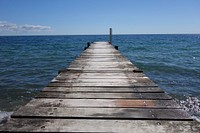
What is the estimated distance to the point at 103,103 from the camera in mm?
3586

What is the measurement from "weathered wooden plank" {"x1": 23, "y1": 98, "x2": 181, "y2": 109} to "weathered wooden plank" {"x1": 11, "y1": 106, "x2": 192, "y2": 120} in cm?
14

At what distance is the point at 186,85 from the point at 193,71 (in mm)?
5566

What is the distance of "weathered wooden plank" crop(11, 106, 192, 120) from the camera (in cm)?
298

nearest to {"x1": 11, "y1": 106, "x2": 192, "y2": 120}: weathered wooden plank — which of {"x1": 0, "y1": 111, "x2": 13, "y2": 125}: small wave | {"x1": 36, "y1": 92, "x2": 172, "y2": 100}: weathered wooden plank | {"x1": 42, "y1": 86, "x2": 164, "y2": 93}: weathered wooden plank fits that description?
{"x1": 36, "y1": 92, "x2": 172, "y2": 100}: weathered wooden plank

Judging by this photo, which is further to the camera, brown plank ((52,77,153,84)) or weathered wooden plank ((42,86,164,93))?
brown plank ((52,77,153,84))

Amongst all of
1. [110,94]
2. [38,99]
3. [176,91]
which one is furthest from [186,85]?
[38,99]

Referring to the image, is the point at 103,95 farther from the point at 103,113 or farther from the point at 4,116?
the point at 4,116

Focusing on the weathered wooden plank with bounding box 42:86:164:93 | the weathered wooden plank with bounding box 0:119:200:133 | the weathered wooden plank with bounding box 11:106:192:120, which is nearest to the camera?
the weathered wooden plank with bounding box 0:119:200:133

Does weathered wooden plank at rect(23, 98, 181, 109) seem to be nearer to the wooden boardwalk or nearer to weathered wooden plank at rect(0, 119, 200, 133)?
the wooden boardwalk

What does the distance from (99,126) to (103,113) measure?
1.38 feet

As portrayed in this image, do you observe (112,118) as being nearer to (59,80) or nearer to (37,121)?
(37,121)

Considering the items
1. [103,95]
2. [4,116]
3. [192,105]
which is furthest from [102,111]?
[192,105]

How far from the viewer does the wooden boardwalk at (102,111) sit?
2.68m

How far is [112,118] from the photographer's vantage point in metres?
2.97
